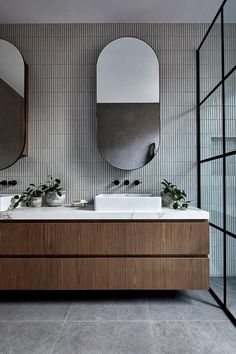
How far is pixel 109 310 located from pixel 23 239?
0.86 meters

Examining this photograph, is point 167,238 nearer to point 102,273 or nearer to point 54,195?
point 102,273

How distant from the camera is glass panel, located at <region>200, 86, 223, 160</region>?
208cm

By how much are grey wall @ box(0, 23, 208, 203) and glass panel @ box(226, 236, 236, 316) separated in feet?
2.51

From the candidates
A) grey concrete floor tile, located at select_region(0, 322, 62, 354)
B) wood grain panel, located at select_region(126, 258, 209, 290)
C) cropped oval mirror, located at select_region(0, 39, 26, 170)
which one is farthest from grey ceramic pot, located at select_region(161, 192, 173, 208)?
cropped oval mirror, located at select_region(0, 39, 26, 170)

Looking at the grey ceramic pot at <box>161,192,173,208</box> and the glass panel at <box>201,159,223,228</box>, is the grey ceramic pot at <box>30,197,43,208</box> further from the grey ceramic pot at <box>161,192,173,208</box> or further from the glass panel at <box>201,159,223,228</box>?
the glass panel at <box>201,159,223,228</box>

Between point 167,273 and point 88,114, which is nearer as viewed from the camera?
point 167,273

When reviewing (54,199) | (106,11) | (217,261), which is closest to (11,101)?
(54,199)

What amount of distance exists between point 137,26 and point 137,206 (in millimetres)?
1797

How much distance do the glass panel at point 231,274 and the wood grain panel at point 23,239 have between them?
1.39 metres

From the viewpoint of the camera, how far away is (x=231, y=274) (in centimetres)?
185

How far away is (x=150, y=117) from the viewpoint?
2.54 m

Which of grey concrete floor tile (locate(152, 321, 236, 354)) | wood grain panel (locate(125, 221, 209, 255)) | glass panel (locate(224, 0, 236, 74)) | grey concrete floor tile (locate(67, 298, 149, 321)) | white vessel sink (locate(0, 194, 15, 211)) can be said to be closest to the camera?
grey concrete floor tile (locate(152, 321, 236, 354))

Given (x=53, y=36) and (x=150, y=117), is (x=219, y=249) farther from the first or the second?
(x=53, y=36)

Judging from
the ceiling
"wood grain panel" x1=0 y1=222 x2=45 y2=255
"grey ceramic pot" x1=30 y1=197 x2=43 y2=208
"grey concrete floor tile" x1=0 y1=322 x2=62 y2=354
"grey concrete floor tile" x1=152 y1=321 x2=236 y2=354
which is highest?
the ceiling
